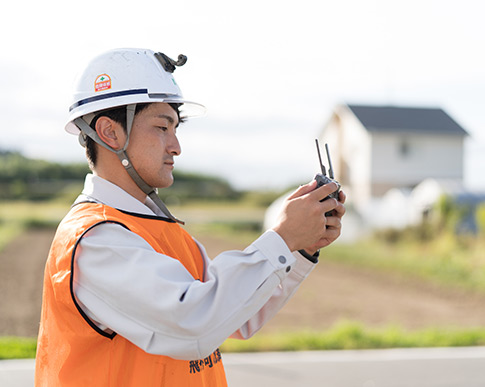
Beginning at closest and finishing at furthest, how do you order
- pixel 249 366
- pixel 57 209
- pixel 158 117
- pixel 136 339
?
pixel 136 339 < pixel 158 117 < pixel 249 366 < pixel 57 209

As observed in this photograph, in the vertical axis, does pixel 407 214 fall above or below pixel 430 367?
below

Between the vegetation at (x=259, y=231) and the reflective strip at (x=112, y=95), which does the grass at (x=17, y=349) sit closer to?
the vegetation at (x=259, y=231)

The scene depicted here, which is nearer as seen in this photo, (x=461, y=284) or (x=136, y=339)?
(x=136, y=339)

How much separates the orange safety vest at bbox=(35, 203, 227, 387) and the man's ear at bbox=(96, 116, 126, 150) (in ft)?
0.67

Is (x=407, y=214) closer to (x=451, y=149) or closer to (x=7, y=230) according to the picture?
(x=451, y=149)

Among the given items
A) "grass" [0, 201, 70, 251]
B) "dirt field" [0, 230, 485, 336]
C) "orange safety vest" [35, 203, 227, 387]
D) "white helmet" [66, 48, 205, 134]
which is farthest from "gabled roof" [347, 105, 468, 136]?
"orange safety vest" [35, 203, 227, 387]

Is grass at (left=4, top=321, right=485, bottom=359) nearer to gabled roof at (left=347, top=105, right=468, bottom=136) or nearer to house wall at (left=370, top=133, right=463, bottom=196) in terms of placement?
house wall at (left=370, top=133, right=463, bottom=196)

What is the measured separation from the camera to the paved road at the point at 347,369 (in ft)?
17.2

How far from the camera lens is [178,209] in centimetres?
3534

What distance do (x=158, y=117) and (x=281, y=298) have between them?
758 millimetres

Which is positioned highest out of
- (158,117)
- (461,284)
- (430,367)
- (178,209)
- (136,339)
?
(158,117)

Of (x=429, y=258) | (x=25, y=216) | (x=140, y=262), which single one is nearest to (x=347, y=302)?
(x=429, y=258)

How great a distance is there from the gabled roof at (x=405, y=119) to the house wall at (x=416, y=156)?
0.32 metres

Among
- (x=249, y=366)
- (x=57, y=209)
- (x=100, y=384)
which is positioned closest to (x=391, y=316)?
(x=249, y=366)
